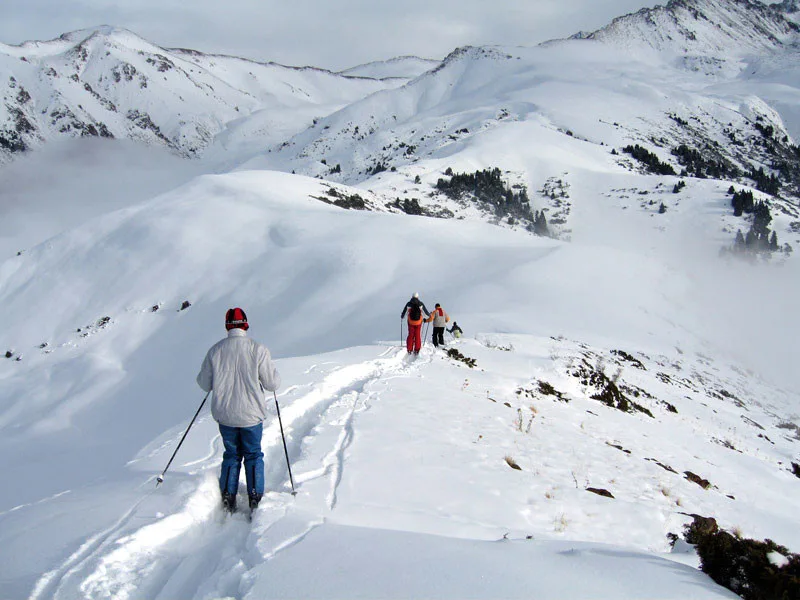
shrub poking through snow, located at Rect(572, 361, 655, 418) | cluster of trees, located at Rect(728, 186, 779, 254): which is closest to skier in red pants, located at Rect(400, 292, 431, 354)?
shrub poking through snow, located at Rect(572, 361, 655, 418)

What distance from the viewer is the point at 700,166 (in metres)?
115

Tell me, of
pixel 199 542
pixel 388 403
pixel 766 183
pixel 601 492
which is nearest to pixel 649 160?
pixel 766 183

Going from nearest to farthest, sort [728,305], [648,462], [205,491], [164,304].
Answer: [205,491] < [648,462] < [164,304] < [728,305]

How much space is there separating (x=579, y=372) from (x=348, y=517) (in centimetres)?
1300

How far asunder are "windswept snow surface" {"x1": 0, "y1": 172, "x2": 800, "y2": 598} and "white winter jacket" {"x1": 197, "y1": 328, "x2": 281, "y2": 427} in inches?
37.1

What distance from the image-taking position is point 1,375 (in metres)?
28.8

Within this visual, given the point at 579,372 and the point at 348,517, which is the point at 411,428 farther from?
the point at 579,372

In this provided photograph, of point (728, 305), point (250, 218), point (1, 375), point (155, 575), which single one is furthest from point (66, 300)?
point (728, 305)

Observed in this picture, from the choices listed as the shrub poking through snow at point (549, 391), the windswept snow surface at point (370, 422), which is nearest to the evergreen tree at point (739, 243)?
the windswept snow surface at point (370, 422)

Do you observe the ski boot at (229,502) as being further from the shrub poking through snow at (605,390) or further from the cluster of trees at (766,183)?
the cluster of trees at (766,183)

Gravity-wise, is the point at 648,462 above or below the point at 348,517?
below

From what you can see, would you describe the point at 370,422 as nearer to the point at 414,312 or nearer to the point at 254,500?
the point at 254,500

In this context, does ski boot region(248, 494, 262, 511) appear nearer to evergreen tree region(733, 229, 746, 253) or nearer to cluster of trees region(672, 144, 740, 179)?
evergreen tree region(733, 229, 746, 253)

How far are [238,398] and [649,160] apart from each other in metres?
122
